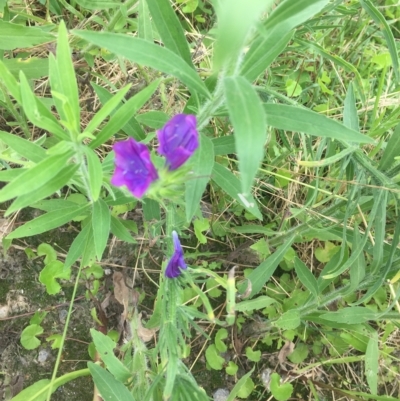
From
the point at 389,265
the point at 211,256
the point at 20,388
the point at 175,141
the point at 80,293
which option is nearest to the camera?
the point at 175,141

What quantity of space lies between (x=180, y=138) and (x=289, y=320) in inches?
47.4

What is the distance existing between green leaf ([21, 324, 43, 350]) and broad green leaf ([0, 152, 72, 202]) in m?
1.10

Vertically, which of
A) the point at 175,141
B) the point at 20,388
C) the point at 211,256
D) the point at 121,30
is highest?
the point at 175,141

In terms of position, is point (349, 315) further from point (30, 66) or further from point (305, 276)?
point (30, 66)

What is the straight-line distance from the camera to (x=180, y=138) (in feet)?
3.81

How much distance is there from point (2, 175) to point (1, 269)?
0.99m

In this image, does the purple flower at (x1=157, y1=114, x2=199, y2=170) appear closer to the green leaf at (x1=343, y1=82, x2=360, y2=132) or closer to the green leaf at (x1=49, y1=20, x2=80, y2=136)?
the green leaf at (x1=49, y1=20, x2=80, y2=136)

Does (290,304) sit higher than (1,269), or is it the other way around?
(290,304)

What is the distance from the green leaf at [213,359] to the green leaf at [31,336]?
0.74 meters

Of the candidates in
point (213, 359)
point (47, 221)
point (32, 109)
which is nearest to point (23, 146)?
point (32, 109)

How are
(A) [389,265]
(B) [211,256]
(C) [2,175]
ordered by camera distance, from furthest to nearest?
(B) [211,256], (A) [389,265], (C) [2,175]

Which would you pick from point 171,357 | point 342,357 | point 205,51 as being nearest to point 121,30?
point 205,51

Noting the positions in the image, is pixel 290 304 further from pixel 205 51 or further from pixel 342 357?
pixel 205 51

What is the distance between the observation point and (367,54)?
2.80m
